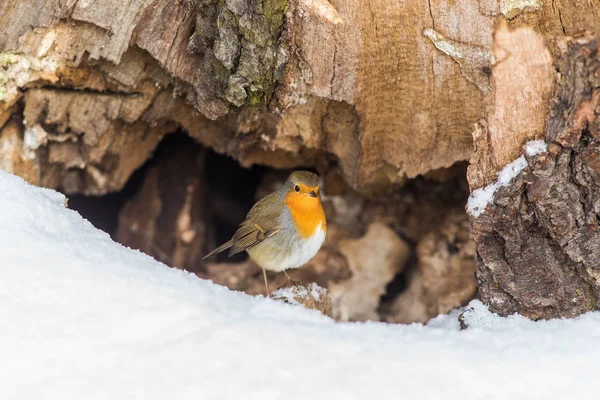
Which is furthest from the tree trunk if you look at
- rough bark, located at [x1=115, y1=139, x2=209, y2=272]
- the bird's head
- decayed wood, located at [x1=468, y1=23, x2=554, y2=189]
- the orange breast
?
rough bark, located at [x1=115, y1=139, x2=209, y2=272]

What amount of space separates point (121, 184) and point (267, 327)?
103 inches

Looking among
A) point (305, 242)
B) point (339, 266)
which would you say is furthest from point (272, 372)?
point (339, 266)

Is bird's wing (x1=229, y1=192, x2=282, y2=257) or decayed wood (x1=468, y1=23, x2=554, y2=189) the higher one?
decayed wood (x1=468, y1=23, x2=554, y2=189)

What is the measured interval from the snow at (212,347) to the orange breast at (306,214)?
47.5 inches

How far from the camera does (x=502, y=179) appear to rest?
282 centimetres

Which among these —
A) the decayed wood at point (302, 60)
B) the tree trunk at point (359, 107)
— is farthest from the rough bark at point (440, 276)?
the decayed wood at point (302, 60)

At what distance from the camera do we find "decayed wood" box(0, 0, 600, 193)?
3078 mm

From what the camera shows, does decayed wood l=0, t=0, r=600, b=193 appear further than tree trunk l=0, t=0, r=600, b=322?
Yes

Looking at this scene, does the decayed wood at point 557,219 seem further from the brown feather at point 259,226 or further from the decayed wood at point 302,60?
the brown feather at point 259,226

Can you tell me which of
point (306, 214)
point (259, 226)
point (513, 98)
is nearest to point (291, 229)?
point (306, 214)

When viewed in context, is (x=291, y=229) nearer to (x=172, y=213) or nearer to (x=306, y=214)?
(x=306, y=214)

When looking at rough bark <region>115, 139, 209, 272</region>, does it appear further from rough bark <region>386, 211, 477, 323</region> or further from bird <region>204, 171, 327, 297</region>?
→ rough bark <region>386, 211, 477, 323</region>

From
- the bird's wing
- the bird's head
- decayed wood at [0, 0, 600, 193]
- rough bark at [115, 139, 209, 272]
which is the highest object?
decayed wood at [0, 0, 600, 193]

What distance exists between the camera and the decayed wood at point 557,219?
258 centimetres
